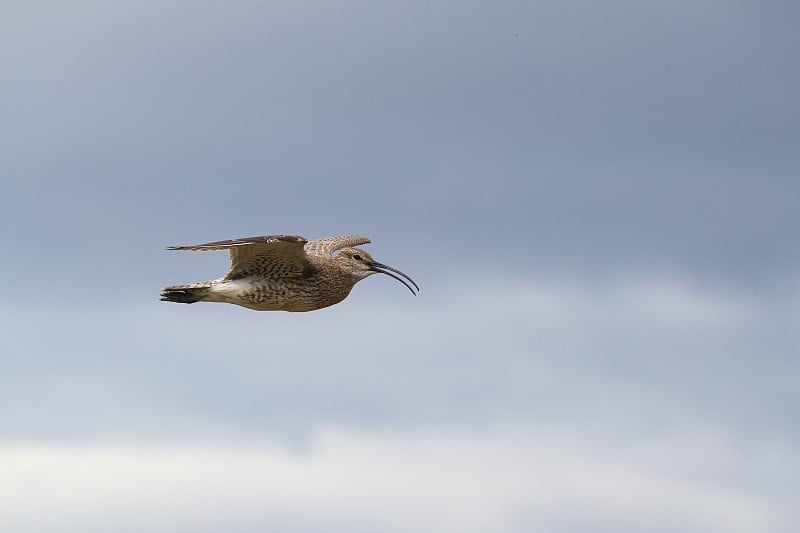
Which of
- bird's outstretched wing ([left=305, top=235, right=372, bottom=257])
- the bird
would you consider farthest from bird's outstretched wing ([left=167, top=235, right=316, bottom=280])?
bird's outstretched wing ([left=305, top=235, right=372, bottom=257])

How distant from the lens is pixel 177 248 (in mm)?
23656

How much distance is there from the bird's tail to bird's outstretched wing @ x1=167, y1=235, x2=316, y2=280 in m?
0.57

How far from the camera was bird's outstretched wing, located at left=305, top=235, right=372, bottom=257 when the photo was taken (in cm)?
2903

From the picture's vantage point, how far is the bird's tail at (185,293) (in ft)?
88.0

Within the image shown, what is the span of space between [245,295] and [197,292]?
1.00m

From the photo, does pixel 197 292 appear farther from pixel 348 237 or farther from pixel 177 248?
pixel 348 237

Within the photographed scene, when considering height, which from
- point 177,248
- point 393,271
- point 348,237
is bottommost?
point 177,248

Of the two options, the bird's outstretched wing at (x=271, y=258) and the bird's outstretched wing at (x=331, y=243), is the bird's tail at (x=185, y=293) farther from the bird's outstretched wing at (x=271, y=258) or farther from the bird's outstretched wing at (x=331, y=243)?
the bird's outstretched wing at (x=331, y=243)

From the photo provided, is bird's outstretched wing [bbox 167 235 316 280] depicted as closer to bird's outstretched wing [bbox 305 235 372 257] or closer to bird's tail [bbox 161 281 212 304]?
bird's tail [bbox 161 281 212 304]

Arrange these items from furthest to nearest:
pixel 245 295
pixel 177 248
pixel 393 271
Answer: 1. pixel 393 271
2. pixel 245 295
3. pixel 177 248

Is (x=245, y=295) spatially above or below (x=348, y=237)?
below

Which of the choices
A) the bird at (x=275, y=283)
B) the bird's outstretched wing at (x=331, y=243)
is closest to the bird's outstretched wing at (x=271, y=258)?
the bird at (x=275, y=283)

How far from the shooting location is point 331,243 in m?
30.9

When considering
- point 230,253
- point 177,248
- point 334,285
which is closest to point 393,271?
point 334,285
